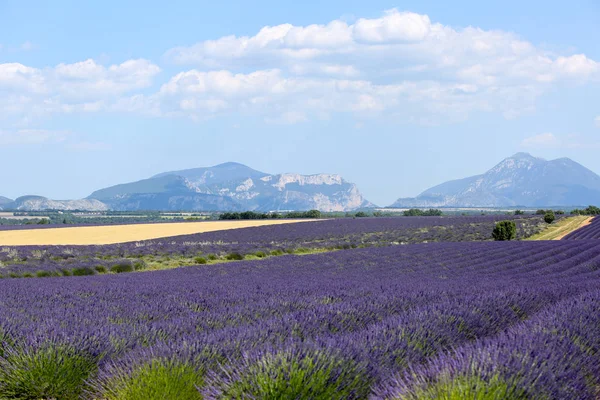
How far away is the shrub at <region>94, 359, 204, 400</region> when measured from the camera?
15.4ft

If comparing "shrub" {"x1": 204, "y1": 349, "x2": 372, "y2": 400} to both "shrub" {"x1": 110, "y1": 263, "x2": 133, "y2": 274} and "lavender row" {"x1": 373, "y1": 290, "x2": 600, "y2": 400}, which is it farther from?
"shrub" {"x1": 110, "y1": 263, "x2": 133, "y2": 274}

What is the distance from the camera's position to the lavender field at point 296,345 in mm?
4070

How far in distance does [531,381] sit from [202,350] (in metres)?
2.45

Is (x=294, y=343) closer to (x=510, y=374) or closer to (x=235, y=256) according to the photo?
(x=510, y=374)

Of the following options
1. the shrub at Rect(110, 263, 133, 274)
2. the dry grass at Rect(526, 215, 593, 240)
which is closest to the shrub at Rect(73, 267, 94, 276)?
the shrub at Rect(110, 263, 133, 274)

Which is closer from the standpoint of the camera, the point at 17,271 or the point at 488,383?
the point at 488,383

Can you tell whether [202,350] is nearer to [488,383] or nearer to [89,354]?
[89,354]

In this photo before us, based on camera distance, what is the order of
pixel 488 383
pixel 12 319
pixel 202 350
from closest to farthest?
pixel 488 383
pixel 202 350
pixel 12 319

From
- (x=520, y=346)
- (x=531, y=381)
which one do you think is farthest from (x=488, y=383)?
(x=520, y=346)

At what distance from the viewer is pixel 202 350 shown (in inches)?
Result: 197

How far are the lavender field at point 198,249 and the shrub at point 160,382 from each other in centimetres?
1425

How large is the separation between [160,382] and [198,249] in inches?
875

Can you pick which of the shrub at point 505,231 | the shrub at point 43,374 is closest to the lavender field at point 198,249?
the shrub at point 505,231

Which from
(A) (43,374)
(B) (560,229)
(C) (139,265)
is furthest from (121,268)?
(B) (560,229)
